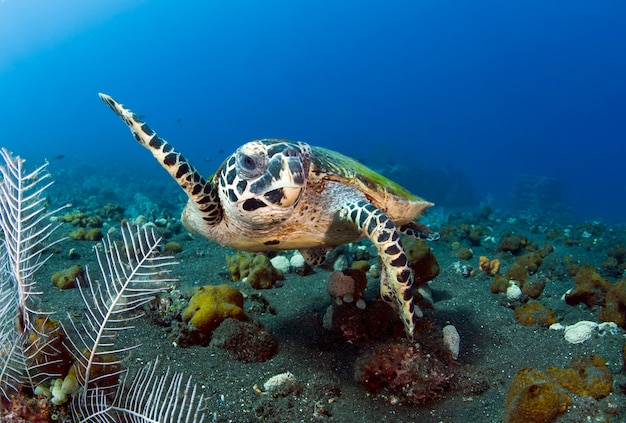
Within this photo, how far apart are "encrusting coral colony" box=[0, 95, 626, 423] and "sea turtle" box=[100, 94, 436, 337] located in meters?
0.02

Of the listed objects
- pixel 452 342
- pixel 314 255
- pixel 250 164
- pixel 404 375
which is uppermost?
pixel 250 164

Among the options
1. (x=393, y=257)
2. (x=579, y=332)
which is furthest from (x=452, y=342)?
(x=579, y=332)

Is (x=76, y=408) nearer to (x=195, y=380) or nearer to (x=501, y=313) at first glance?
(x=195, y=380)

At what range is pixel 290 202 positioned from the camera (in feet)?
11.2

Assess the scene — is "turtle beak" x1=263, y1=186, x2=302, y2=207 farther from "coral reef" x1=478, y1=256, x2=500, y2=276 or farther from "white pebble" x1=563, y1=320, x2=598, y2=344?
"coral reef" x1=478, y1=256, x2=500, y2=276

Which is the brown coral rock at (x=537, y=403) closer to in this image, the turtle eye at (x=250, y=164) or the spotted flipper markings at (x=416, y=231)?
the turtle eye at (x=250, y=164)

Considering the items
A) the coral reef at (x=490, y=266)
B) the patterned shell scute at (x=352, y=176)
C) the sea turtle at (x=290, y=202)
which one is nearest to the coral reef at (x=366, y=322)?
the sea turtle at (x=290, y=202)

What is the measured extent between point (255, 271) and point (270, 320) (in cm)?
118

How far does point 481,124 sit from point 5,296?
13152 cm

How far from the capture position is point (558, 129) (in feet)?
379

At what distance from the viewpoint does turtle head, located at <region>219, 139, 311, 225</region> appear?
3.21 meters

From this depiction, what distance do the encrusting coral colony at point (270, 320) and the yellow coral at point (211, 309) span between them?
0.01 meters

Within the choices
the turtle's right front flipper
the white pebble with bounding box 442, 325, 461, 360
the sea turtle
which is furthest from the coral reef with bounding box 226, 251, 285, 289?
the white pebble with bounding box 442, 325, 461, 360

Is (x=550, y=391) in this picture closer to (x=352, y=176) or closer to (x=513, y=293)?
(x=352, y=176)
